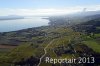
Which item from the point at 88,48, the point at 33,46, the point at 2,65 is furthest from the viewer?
the point at 33,46

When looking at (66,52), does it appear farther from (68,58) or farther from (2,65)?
(2,65)

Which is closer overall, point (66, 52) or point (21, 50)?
point (66, 52)

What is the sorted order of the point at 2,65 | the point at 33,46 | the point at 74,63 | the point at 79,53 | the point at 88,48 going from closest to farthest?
the point at 74,63
the point at 2,65
the point at 79,53
the point at 88,48
the point at 33,46

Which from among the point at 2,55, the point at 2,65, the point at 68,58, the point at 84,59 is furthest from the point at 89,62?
the point at 2,55

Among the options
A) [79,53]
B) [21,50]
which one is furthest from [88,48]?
[21,50]

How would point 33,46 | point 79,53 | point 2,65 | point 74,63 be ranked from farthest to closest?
point 33,46, point 79,53, point 2,65, point 74,63

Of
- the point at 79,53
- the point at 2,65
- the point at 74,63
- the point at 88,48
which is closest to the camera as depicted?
the point at 74,63

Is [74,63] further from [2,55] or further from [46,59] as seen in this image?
[2,55]

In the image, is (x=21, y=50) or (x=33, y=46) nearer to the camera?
(x=21, y=50)
